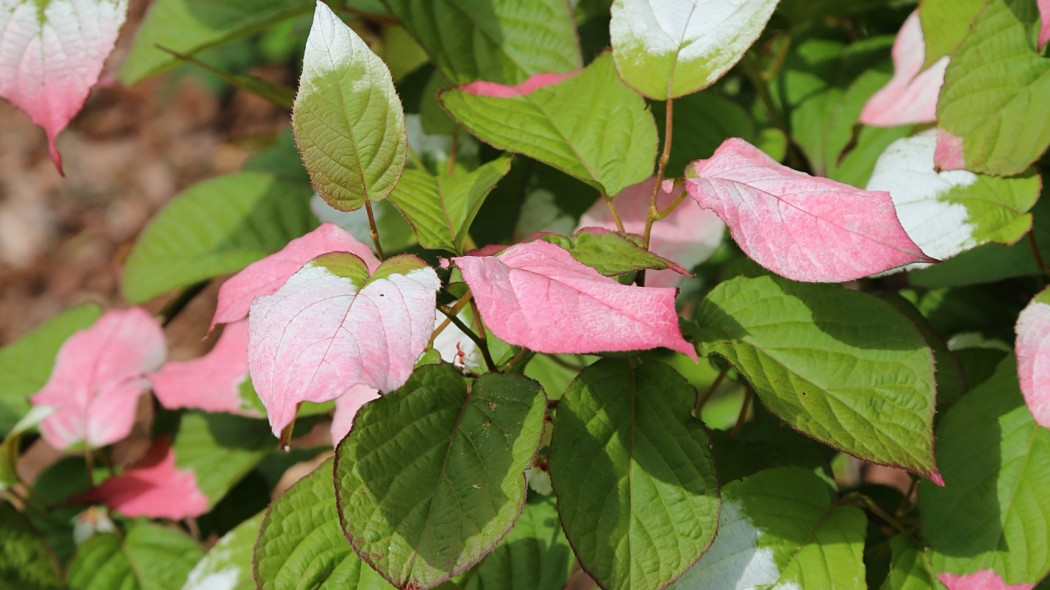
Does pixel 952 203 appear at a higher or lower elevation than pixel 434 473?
higher

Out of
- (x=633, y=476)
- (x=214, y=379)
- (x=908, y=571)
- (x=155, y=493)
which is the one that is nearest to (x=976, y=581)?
(x=908, y=571)

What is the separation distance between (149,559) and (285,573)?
41 cm

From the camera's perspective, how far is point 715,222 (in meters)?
Result: 0.88

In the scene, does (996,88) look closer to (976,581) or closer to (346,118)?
(976,581)

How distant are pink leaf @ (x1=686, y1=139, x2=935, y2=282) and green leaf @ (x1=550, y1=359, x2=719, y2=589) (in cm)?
15

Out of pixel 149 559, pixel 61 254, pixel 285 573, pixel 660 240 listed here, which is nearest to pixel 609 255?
pixel 660 240

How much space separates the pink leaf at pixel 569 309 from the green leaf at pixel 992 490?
14.1 inches

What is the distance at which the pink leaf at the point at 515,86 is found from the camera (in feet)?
2.71

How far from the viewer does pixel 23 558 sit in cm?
96

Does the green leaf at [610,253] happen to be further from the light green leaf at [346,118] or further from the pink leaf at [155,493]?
the pink leaf at [155,493]

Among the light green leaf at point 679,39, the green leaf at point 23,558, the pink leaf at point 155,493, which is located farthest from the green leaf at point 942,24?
the green leaf at point 23,558

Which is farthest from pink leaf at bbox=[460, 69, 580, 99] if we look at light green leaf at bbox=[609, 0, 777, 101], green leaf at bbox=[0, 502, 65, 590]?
green leaf at bbox=[0, 502, 65, 590]

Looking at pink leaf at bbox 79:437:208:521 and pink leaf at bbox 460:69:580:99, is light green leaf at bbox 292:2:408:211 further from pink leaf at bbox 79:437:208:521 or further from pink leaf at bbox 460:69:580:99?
pink leaf at bbox 79:437:208:521

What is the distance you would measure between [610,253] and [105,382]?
0.74m
